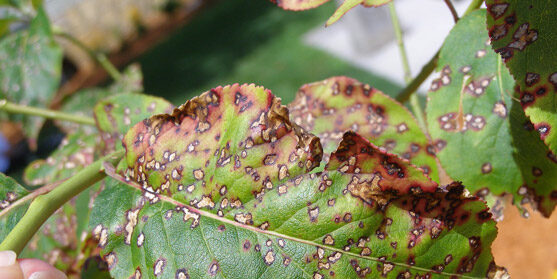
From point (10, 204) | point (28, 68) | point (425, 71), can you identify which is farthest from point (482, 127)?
point (28, 68)

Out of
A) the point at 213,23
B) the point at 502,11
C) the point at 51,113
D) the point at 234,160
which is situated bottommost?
the point at 213,23

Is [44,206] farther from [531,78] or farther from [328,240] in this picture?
[531,78]

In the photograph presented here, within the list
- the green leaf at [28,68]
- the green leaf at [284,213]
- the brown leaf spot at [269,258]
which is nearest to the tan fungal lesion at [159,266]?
the green leaf at [284,213]

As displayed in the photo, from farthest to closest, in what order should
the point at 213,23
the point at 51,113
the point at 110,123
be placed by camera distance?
the point at 213,23 < the point at 51,113 < the point at 110,123

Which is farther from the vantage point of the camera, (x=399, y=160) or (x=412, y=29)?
(x=412, y=29)

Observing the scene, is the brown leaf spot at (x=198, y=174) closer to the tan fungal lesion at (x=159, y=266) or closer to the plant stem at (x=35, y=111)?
the tan fungal lesion at (x=159, y=266)

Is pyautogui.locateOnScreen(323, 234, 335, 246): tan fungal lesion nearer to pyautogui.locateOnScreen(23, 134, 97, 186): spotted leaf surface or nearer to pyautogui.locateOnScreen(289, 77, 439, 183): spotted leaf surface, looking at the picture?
pyautogui.locateOnScreen(289, 77, 439, 183): spotted leaf surface

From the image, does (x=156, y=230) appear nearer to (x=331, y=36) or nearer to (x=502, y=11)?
(x=502, y=11)

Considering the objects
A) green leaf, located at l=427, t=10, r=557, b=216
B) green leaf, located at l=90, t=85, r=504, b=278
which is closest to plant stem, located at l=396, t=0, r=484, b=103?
green leaf, located at l=427, t=10, r=557, b=216

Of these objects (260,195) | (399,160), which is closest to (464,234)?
(399,160)
